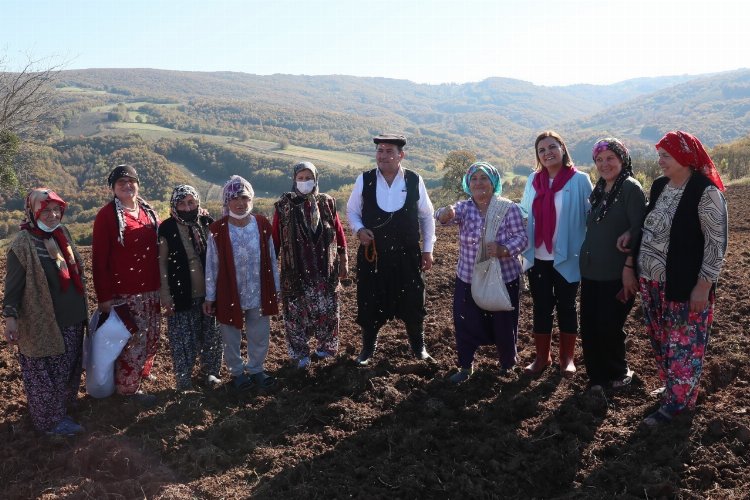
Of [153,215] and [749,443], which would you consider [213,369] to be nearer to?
[153,215]

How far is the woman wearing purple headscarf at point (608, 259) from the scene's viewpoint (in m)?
3.24

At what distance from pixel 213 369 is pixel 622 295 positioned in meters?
2.90

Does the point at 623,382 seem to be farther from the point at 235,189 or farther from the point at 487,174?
the point at 235,189

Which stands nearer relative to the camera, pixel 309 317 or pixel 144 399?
pixel 144 399

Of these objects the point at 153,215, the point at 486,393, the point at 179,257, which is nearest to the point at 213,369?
the point at 179,257

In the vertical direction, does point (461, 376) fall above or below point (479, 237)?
below

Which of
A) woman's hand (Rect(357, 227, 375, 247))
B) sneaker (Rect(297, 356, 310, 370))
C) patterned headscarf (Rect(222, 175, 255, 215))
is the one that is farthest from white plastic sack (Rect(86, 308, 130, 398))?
woman's hand (Rect(357, 227, 375, 247))

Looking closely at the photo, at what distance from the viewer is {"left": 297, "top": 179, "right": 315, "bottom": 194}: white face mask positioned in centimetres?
379

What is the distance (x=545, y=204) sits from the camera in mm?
3580

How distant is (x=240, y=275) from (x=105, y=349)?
0.98 metres

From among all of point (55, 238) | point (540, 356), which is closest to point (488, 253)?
point (540, 356)

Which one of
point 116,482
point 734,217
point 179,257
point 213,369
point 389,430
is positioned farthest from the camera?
point 734,217

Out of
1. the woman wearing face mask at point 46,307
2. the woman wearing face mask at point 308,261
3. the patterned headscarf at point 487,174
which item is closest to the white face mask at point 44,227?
the woman wearing face mask at point 46,307

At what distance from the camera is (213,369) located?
4.04m
